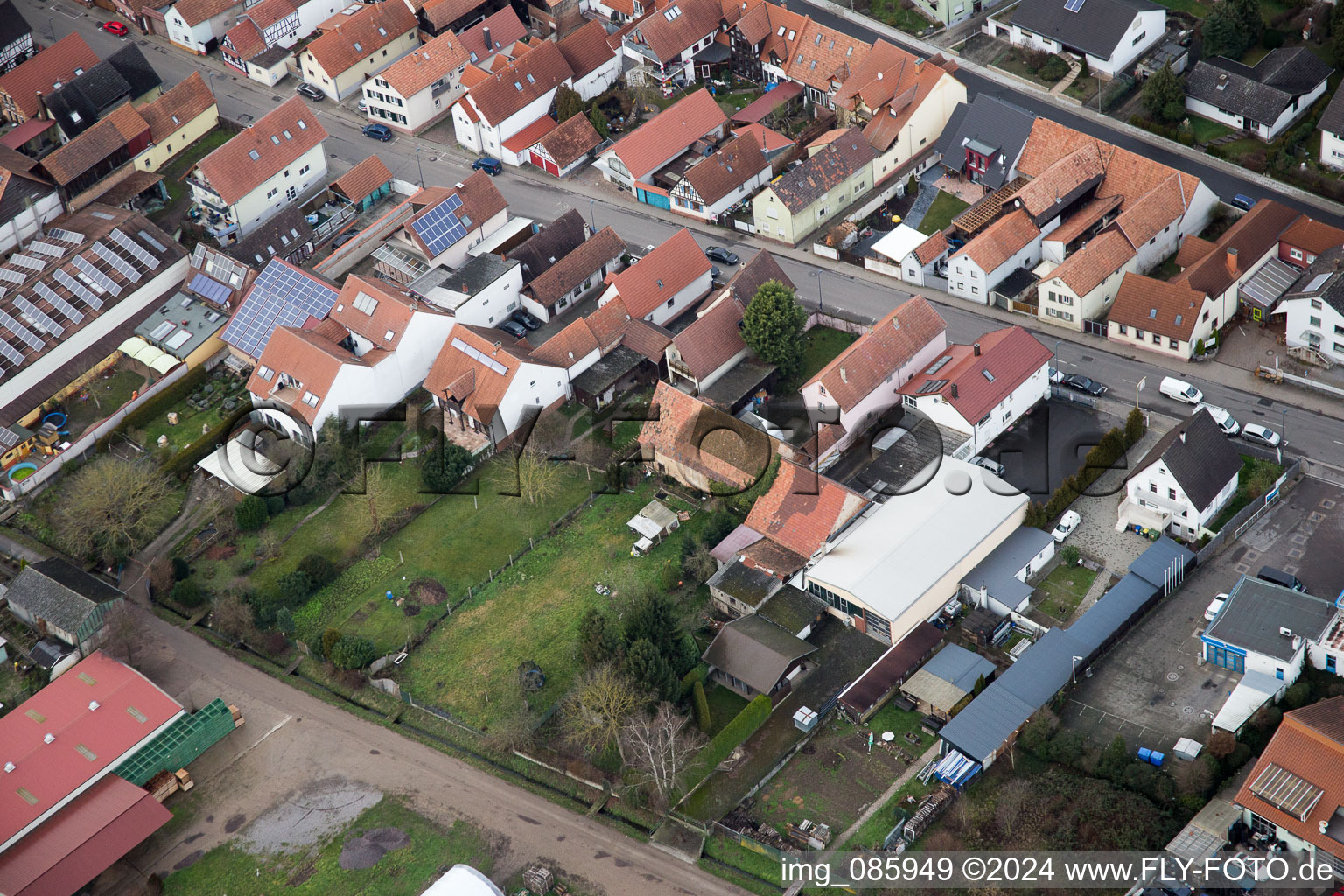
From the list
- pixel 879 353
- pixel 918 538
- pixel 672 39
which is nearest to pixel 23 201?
pixel 672 39

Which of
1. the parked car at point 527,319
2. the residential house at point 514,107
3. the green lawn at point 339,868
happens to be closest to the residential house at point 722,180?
the residential house at point 514,107

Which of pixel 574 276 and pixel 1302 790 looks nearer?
pixel 1302 790

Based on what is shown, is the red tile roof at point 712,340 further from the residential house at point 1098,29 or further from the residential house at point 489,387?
the residential house at point 1098,29

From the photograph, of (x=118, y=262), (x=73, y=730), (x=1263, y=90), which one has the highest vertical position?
(x=1263, y=90)

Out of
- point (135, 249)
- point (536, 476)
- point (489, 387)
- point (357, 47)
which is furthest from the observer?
point (357, 47)

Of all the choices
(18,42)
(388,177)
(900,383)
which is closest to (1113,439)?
(900,383)

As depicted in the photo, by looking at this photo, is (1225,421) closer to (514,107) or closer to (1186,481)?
(1186,481)

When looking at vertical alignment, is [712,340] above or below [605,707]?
above

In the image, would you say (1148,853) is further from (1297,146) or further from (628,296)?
(1297,146)
